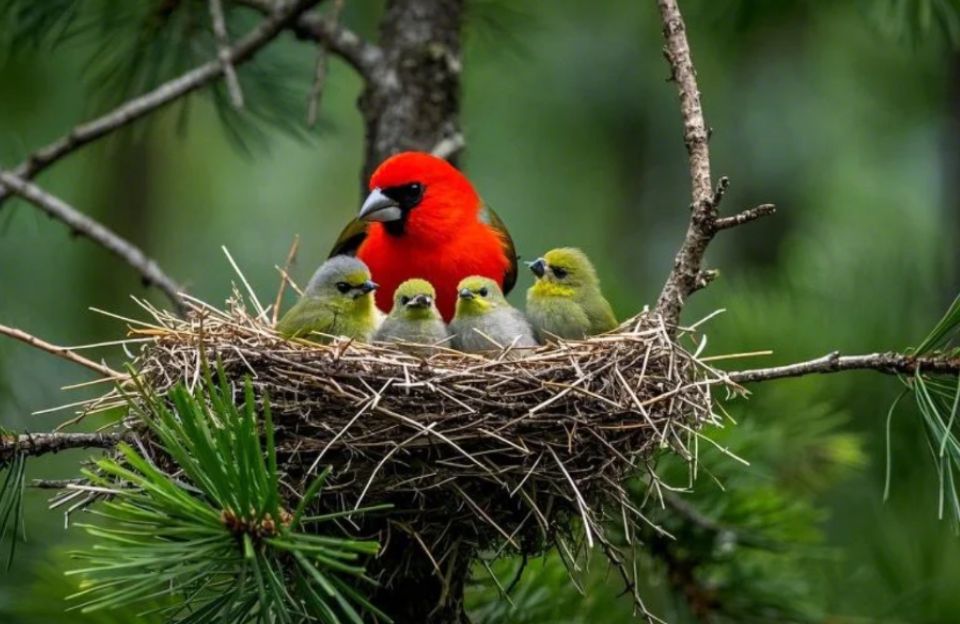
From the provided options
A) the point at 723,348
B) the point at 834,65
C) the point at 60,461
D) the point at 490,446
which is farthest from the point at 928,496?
the point at 834,65

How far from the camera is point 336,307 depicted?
5387 millimetres

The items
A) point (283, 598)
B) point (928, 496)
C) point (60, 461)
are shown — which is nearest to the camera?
point (283, 598)

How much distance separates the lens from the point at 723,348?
612 cm

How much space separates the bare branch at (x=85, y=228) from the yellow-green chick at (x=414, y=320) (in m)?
0.98

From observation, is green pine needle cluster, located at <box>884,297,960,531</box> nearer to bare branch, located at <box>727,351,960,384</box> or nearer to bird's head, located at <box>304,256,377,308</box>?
bare branch, located at <box>727,351,960,384</box>

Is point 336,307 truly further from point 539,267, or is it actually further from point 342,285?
Result: point 539,267

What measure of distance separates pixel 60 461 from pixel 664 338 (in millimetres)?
5548

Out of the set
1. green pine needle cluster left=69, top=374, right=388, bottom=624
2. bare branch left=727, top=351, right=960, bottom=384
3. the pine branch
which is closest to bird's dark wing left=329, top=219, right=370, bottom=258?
the pine branch

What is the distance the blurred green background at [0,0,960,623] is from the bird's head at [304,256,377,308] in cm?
110

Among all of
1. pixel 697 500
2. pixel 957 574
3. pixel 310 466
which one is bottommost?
pixel 957 574

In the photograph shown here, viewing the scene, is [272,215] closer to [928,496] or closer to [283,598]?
[928,496]

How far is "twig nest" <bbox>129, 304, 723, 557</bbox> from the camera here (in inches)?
166

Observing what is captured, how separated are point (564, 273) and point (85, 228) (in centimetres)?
180

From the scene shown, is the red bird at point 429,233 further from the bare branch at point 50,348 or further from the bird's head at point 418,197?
the bare branch at point 50,348
